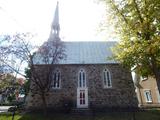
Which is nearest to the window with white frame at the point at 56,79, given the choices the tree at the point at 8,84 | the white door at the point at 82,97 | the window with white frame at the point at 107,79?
the white door at the point at 82,97

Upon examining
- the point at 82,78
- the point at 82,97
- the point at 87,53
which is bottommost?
the point at 82,97

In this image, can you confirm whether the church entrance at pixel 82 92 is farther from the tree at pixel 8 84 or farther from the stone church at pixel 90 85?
the tree at pixel 8 84

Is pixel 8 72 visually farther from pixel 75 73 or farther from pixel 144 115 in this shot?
pixel 144 115

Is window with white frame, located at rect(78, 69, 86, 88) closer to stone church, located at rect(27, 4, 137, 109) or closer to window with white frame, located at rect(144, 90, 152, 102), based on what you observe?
stone church, located at rect(27, 4, 137, 109)

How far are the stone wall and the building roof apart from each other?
91 cm

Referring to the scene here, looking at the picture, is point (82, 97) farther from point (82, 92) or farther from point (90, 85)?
point (90, 85)

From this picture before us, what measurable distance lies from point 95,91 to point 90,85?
1.02 metres

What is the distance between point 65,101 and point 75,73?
13.2 feet

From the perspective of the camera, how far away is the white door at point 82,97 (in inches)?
833

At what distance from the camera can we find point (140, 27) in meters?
12.7

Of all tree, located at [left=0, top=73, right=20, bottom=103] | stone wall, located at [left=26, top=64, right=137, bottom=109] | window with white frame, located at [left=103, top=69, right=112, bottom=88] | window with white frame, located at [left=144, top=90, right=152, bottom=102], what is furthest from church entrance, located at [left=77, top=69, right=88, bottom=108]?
window with white frame, located at [left=144, top=90, right=152, bottom=102]

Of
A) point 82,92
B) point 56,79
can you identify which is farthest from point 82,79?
point 56,79

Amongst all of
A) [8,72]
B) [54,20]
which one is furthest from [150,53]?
[54,20]

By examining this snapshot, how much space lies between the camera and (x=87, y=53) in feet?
81.7
